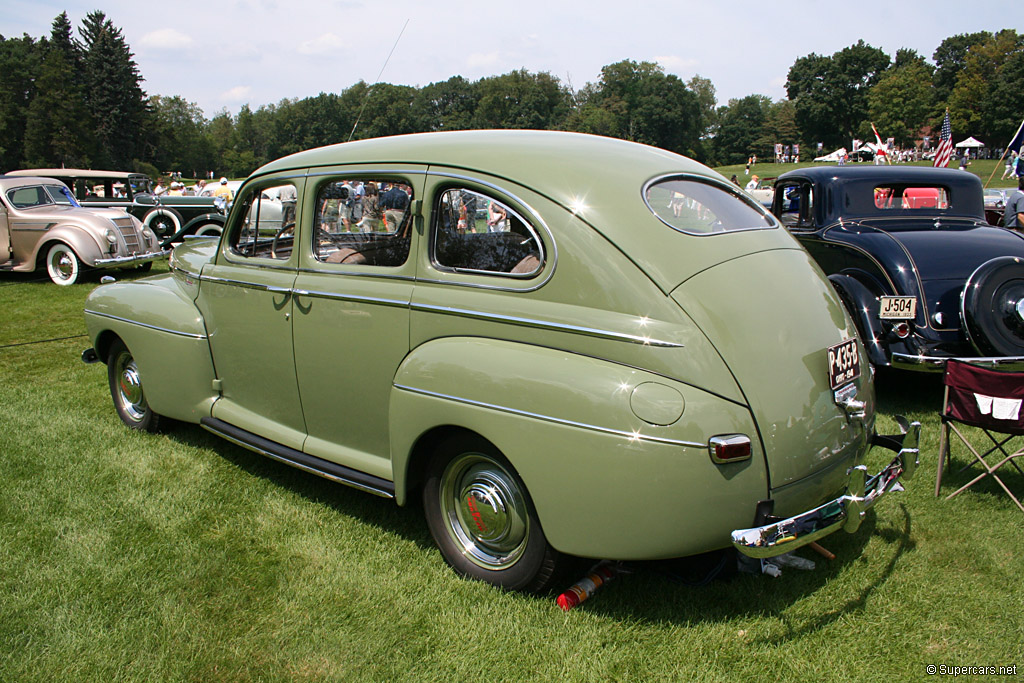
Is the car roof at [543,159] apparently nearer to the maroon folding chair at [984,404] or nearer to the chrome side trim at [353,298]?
the chrome side trim at [353,298]

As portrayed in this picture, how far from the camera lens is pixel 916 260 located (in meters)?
5.62

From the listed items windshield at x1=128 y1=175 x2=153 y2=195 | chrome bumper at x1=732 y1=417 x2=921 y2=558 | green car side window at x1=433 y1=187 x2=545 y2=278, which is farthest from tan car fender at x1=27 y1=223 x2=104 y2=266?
chrome bumper at x1=732 y1=417 x2=921 y2=558

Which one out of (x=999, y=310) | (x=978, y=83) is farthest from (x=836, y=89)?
(x=999, y=310)

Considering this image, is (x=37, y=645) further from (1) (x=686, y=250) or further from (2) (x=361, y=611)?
(1) (x=686, y=250)

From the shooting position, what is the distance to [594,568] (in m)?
3.08

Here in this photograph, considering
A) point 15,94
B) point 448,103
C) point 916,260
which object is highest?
point 15,94

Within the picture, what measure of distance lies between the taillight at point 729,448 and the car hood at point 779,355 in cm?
7

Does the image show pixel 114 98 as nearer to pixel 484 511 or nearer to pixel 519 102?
pixel 519 102

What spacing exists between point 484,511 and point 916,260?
457cm

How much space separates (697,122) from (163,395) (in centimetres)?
11923

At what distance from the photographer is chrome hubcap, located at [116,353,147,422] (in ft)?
16.3

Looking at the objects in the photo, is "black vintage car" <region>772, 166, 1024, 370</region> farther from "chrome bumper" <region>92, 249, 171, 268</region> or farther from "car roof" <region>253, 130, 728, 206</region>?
"chrome bumper" <region>92, 249, 171, 268</region>

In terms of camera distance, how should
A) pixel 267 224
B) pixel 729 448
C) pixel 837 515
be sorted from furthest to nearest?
pixel 267 224, pixel 837 515, pixel 729 448

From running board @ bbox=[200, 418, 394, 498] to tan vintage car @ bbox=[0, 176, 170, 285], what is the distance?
384 inches
